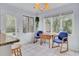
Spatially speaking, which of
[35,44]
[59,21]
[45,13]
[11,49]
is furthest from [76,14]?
[11,49]

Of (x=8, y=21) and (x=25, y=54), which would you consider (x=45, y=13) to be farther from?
(x=25, y=54)

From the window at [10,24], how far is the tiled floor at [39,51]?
0.32 meters

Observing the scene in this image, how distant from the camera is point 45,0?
1.79 meters

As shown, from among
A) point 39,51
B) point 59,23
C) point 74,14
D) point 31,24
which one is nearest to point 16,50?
point 39,51

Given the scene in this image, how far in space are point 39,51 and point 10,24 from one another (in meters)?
0.61

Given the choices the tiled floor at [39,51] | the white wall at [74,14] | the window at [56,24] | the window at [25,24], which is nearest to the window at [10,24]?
the window at [25,24]

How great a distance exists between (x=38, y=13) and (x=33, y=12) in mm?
81

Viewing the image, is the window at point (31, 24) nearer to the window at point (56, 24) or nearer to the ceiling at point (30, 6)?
the ceiling at point (30, 6)

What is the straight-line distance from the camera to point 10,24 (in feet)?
5.78

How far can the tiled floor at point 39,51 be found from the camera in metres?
1.82

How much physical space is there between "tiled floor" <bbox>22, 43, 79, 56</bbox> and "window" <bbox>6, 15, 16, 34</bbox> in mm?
317

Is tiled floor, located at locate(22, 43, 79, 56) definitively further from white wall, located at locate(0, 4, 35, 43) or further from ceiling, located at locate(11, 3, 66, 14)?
ceiling, located at locate(11, 3, 66, 14)

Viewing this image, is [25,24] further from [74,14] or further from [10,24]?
[74,14]

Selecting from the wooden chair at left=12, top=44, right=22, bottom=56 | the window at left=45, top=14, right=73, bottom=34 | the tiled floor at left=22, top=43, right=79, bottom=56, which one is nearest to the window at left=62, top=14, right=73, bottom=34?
the window at left=45, top=14, right=73, bottom=34
